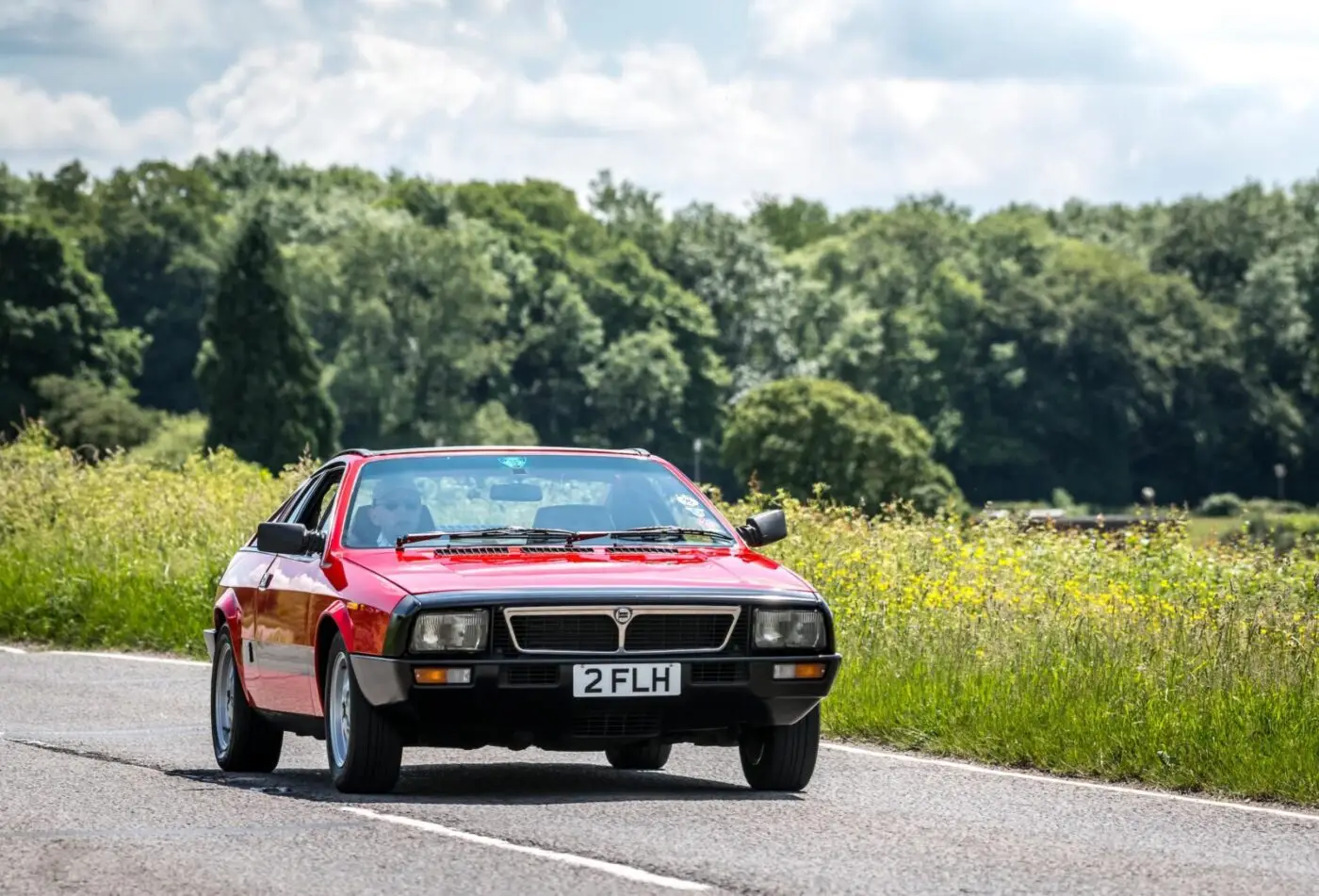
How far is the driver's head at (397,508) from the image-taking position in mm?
11219

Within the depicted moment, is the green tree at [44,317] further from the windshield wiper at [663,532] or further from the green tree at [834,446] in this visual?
the windshield wiper at [663,532]

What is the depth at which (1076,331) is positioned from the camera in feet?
437

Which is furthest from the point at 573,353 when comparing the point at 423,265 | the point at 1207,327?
the point at 1207,327

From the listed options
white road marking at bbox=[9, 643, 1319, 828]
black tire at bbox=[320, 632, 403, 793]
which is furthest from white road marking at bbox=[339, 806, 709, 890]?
black tire at bbox=[320, 632, 403, 793]

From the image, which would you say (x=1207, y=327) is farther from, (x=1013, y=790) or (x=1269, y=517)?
(x=1013, y=790)

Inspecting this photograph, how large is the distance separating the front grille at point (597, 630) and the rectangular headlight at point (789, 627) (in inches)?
9.8

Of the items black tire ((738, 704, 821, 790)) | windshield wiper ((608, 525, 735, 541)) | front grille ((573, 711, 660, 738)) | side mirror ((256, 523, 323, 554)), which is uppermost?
windshield wiper ((608, 525, 735, 541))

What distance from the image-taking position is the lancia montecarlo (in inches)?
398

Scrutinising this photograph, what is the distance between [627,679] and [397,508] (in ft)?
5.61

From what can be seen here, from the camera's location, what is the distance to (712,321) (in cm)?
12838

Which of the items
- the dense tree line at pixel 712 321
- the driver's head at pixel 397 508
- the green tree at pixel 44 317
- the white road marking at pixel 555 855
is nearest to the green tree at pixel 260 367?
the dense tree line at pixel 712 321

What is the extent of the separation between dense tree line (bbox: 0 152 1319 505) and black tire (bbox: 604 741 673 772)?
95.3 m

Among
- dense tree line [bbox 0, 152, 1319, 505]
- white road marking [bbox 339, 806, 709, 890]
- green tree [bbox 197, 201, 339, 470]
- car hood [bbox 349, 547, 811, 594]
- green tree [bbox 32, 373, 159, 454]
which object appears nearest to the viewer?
white road marking [bbox 339, 806, 709, 890]

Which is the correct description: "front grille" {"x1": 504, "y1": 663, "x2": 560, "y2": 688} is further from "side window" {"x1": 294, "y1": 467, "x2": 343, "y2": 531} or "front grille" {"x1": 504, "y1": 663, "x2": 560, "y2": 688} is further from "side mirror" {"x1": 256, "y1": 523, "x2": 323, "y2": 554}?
"side window" {"x1": 294, "y1": 467, "x2": 343, "y2": 531}
